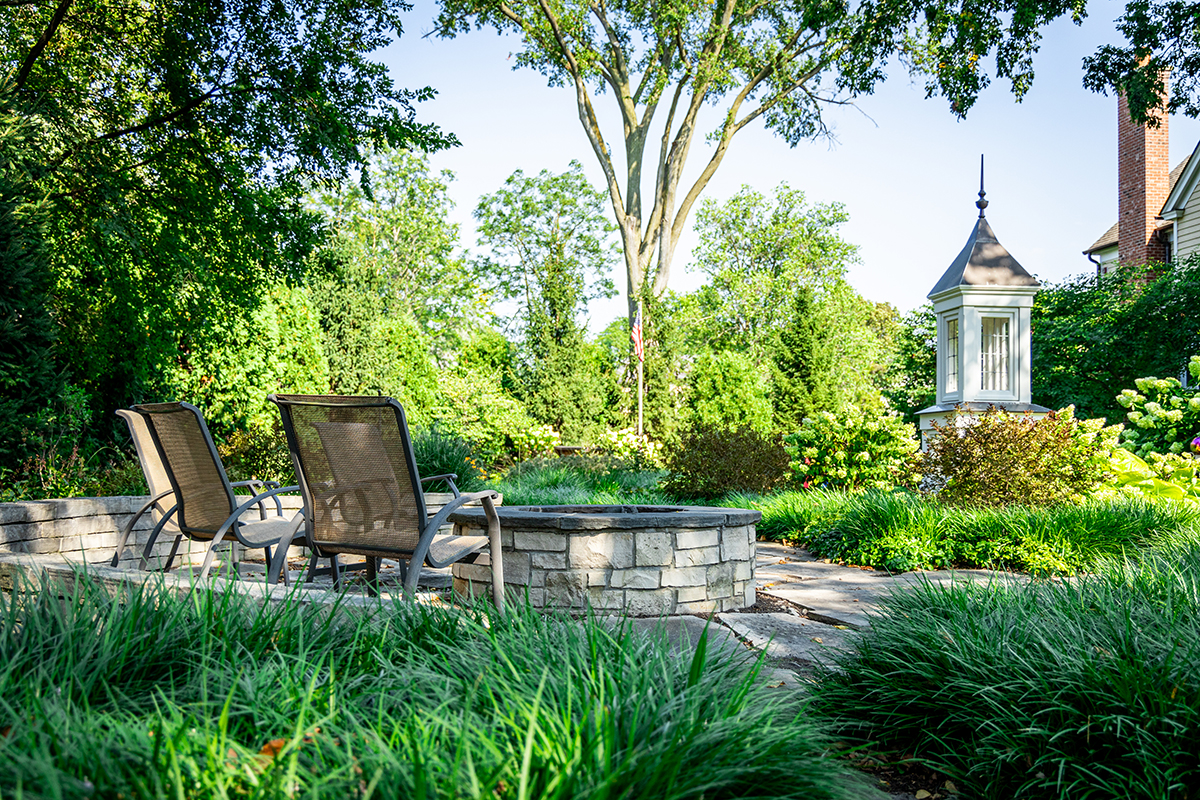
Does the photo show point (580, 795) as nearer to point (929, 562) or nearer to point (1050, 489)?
point (929, 562)

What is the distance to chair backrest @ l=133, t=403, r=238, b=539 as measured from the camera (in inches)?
153

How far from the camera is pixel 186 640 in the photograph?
6.64 feet

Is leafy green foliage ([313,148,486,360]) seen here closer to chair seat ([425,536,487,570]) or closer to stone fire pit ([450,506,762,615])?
stone fire pit ([450,506,762,615])

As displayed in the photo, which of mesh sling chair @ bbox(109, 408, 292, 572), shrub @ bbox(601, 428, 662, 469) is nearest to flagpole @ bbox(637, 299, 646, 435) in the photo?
shrub @ bbox(601, 428, 662, 469)

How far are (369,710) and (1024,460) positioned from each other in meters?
5.93

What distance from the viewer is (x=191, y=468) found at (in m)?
4.06

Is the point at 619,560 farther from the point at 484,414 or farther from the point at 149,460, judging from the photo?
the point at 484,414

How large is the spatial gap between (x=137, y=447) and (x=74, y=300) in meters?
4.39

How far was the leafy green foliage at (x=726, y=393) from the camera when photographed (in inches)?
689

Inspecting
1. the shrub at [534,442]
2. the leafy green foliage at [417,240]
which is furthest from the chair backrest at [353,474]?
the leafy green foliage at [417,240]

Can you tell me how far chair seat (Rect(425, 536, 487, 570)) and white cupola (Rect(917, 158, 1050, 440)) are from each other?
275 inches

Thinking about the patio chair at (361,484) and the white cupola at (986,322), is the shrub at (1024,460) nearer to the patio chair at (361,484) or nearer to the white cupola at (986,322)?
the white cupola at (986,322)

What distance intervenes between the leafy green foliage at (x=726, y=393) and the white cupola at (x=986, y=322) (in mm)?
8010

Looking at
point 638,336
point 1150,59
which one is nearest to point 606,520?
point 1150,59
